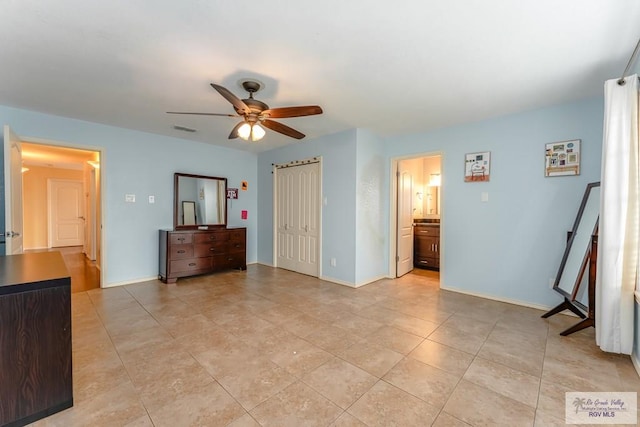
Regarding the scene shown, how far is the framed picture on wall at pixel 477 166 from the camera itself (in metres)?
3.57

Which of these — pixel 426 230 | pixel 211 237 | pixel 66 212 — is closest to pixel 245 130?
pixel 211 237

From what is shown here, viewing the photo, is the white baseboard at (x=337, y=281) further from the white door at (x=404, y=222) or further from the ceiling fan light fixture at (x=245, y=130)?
the ceiling fan light fixture at (x=245, y=130)

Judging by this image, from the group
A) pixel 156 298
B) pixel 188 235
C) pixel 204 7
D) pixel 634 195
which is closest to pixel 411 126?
pixel 634 195

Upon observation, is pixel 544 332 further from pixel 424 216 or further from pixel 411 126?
pixel 424 216

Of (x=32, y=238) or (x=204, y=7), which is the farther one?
(x=32, y=238)

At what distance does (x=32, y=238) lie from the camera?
281 inches

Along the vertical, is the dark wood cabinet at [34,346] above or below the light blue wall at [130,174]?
below

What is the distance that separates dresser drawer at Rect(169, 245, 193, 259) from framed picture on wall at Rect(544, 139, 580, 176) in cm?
500

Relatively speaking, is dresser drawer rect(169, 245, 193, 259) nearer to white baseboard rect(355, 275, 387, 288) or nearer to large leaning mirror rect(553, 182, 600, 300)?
white baseboard rect(355, 275, 387, 288)

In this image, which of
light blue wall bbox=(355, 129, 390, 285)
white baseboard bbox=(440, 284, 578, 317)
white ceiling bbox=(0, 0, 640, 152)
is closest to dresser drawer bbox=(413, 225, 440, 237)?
light blue wall bbox=(355, 129, 390, 285)

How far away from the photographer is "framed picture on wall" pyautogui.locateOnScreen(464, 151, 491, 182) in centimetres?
357

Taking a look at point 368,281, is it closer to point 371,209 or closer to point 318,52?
point 371,209

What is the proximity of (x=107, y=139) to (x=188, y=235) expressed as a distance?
5.84ft

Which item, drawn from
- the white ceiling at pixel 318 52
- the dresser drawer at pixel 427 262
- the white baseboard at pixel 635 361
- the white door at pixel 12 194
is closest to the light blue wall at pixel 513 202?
the white ceiling at pixel 318 52
